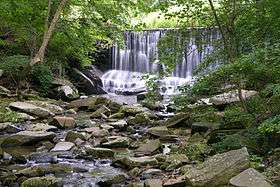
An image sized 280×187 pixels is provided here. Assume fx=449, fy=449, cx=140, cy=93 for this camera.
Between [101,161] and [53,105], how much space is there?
729cm

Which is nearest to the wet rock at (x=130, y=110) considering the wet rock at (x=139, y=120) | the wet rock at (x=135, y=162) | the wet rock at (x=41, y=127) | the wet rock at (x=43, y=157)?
the wet rock at (x=139, y=120)

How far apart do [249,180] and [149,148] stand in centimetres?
429

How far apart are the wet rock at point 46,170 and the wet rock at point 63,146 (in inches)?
52.9

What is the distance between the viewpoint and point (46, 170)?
328 inches

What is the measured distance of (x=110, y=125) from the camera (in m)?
13.0

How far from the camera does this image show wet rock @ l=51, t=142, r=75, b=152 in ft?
33.3

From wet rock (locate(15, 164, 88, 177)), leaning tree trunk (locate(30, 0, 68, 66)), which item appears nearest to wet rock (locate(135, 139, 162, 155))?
wet rock (locate(15, 164, 88, 177))

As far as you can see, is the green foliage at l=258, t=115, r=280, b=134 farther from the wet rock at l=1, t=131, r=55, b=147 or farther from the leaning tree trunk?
the wet rock at l=1, t=131, r=55, b=147

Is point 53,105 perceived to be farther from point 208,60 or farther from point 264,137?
point 264,137

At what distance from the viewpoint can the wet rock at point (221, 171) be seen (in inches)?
257

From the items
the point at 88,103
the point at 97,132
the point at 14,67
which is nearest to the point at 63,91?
the point at 14,67

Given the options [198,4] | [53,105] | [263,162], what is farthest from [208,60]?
[53,105]

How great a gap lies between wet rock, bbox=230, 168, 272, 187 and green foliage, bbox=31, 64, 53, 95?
540 inches

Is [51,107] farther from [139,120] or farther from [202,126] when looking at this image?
[202,126]
